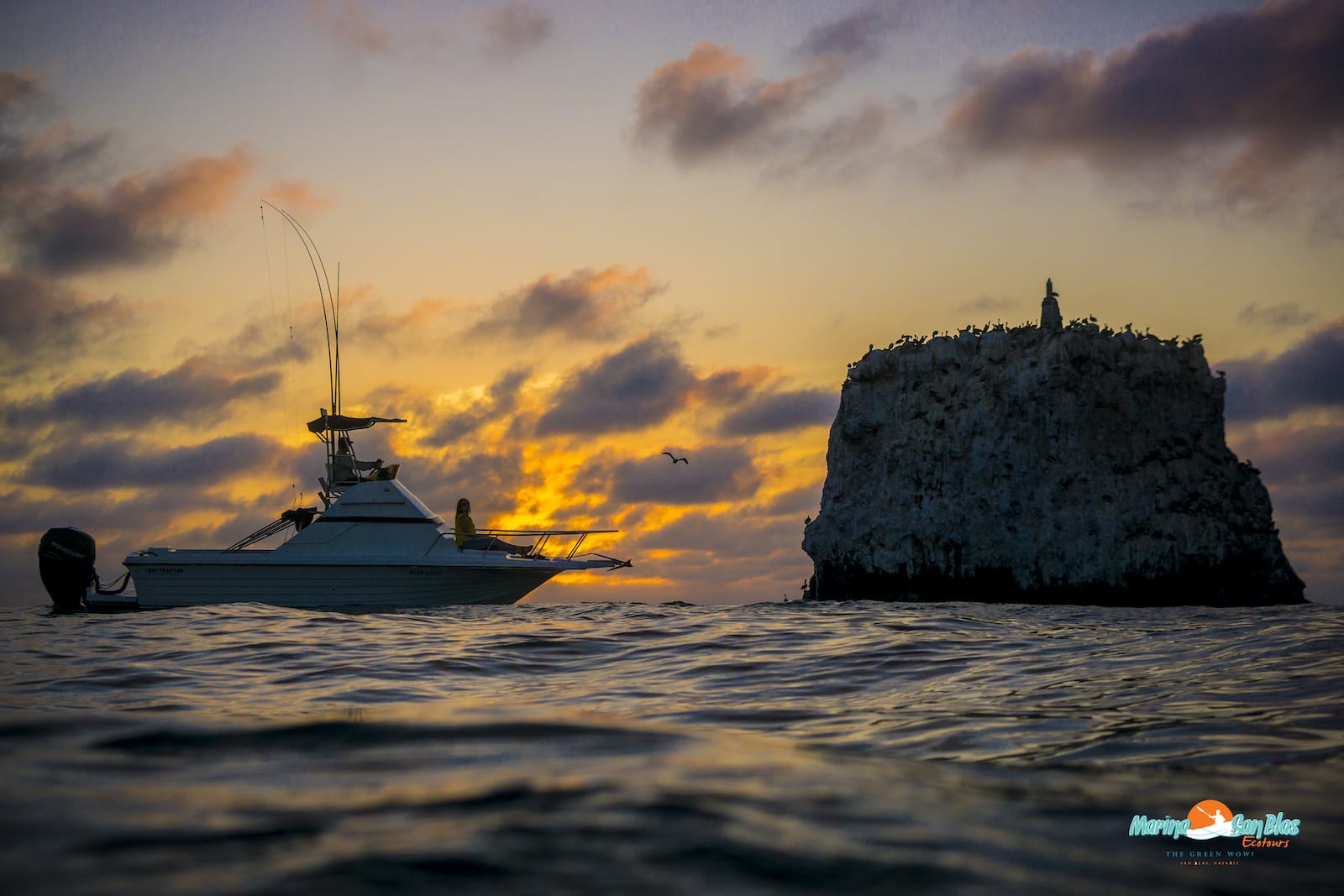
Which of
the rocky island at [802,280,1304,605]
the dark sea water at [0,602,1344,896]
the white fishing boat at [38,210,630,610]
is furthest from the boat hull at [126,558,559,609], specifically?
the rocky island at [802,280,1304,605]

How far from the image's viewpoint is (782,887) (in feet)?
6.08

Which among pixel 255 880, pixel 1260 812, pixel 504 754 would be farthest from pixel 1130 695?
pixel 255 880

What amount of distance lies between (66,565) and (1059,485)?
37.8 m

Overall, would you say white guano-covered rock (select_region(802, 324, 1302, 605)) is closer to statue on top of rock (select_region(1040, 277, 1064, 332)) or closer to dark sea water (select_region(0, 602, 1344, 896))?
statue on top of rock (select_region(1040, 277, 1064, 332))

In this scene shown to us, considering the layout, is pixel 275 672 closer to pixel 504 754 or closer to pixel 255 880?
pixel 504 754

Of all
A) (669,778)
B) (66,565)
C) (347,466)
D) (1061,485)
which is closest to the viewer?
(669,778)

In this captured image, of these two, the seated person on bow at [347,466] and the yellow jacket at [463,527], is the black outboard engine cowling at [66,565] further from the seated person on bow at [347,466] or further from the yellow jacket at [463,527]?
the yellow jacket at [463,527]

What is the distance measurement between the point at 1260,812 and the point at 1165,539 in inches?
1663

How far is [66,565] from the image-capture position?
20000 millimetres

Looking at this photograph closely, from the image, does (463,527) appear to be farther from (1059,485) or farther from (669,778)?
(1059,485)

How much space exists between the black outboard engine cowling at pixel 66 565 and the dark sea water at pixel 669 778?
55.3 feet

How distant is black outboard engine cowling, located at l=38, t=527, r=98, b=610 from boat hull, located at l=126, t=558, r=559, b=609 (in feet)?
3.32

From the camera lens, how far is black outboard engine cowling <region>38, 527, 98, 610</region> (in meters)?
19.9

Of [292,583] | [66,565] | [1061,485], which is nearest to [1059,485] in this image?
[1061,485]
